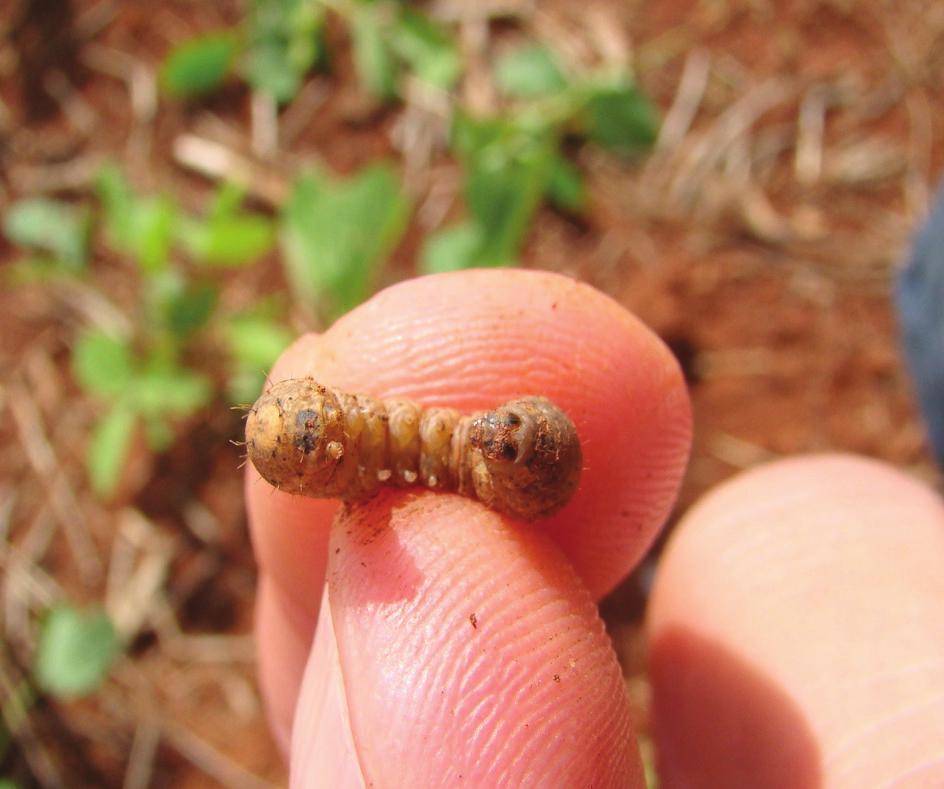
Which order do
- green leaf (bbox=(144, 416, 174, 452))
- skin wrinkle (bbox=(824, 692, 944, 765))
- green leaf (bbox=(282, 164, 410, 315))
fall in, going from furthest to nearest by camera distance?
green leaf (bbox=(144, 416, 174, 452))
green leaf (bbox=(282, 164, 410, 315))
skin wrinkle (bbox=(824, 692, 944, 765))

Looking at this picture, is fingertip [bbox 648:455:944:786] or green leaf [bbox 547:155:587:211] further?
green leaf [bbox 547:155:587:211]

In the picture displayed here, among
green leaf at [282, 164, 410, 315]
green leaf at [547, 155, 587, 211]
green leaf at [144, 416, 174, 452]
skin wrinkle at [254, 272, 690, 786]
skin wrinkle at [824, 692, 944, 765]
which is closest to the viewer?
skin wrinkle at [254, 272, 690, 786]

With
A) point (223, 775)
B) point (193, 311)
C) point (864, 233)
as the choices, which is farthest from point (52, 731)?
point (864, 233)

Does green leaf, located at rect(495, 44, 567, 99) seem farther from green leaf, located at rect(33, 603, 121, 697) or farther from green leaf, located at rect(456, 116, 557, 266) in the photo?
green leaf, located at rect(33, 603, 121, 697)

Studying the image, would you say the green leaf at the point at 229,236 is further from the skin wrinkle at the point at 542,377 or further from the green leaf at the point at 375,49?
the skin wrinkle at the point at 542,377

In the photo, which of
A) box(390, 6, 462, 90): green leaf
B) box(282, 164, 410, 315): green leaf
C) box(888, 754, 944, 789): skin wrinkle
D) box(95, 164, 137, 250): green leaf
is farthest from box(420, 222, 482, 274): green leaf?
box(888, 754, 944, 789): skin wrinkle
